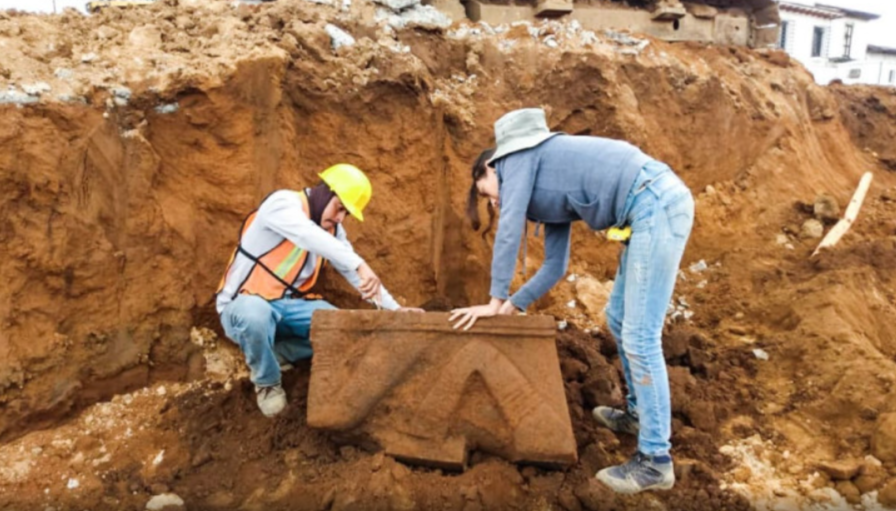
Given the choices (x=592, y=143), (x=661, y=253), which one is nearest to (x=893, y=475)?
(x=661, y=253)

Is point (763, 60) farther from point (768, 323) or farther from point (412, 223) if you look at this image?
point (412, 223)

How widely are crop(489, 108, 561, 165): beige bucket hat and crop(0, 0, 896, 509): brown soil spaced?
4.79 feet

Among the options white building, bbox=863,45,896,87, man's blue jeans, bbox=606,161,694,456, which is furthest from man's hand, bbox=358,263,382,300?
white building, bbox=863,45,896,87

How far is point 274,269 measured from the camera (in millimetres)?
3719

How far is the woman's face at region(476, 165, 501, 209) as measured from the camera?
10.2 ft

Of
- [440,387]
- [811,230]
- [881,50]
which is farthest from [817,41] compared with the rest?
[440,387]

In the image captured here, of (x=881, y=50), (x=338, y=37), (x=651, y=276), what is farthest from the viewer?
(x=881, y=50)

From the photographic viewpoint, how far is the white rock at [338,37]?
177 inches

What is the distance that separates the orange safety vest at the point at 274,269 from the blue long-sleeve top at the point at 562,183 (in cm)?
125

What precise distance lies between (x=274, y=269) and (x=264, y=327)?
0.35 meters

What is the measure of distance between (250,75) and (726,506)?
340cm

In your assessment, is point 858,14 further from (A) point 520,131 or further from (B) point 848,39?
(A) point 520,131

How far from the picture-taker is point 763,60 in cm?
732

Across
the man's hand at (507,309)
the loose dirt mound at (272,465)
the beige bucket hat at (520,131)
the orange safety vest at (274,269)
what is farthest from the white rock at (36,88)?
the man's hand at (507,309)
